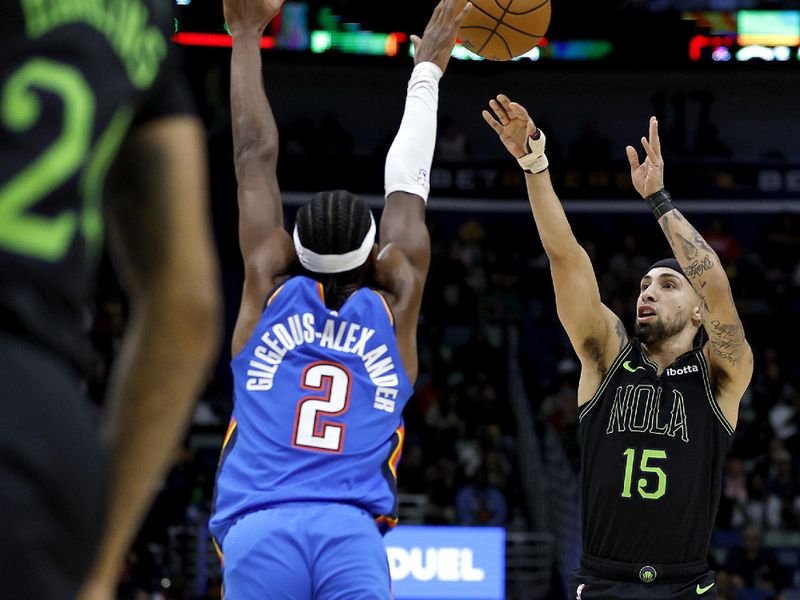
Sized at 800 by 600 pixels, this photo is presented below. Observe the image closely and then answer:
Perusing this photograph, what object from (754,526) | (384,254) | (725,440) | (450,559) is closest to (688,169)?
(754,526)

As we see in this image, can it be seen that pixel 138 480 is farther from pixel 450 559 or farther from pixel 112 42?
pixel 450 559

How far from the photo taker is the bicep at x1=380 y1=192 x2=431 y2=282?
171 inches

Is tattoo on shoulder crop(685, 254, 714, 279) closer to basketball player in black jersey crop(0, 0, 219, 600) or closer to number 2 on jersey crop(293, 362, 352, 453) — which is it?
number 2 on jersey crop(293, 362, 352, 453)

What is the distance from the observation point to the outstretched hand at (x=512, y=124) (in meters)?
5.61

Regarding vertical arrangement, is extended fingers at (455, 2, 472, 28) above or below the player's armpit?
above

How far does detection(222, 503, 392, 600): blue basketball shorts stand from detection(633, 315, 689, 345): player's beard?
7.35ft

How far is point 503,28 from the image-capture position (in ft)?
20.5

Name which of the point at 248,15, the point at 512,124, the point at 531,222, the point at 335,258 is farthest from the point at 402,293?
the point at 531,222

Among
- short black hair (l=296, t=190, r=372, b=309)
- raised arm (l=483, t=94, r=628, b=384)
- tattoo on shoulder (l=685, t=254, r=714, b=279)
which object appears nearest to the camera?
short black hair (l=296, t=190, r=372, b=309)

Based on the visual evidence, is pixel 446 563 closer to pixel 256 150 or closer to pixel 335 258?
pixel 256 150

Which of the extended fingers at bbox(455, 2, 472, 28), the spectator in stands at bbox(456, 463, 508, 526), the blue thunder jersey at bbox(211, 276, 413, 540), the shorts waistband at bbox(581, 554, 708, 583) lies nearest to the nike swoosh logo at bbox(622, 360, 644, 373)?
the shorts waistband at bbox(581, 554, 708, 583)

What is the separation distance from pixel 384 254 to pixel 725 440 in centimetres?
207

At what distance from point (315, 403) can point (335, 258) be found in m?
0.48

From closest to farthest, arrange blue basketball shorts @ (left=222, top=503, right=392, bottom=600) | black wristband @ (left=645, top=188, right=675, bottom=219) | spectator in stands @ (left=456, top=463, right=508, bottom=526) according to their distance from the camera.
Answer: blue basketball shorts @ (left=222, top=503, right=392, bottom=600)
black wristband @ (left=645, top=188, right=675, bottom=219)
spectator in stands @ (left=456, top=463, right=508, bottom=526)
